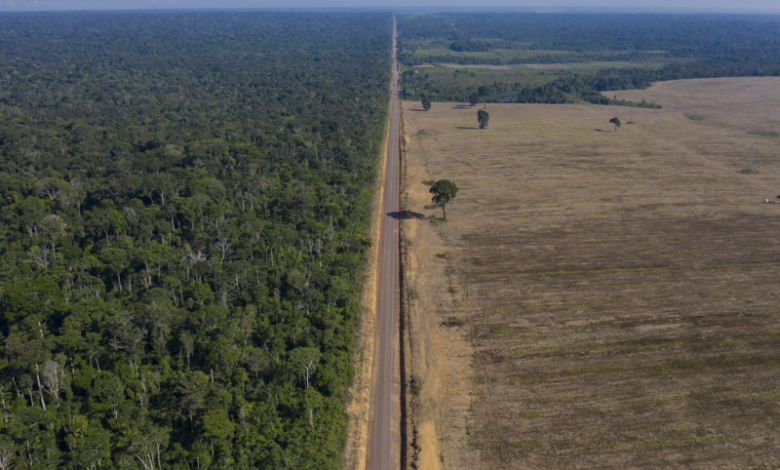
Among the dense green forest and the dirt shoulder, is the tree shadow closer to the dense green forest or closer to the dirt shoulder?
the dirt shoulder

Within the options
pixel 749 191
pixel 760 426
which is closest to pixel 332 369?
pixel 760 426

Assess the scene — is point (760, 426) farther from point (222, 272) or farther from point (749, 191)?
point (749, 191)

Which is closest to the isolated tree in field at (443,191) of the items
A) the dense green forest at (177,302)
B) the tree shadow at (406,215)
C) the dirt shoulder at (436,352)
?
the dirt shoulder at (436,352)

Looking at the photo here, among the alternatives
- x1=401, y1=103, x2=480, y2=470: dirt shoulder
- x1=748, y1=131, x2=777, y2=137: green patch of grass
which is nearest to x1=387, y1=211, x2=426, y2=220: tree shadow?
x1=401, y1=103, x2=480, y2=470: dirt shoulder

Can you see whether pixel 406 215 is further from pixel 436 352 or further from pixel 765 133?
pixel 765 133

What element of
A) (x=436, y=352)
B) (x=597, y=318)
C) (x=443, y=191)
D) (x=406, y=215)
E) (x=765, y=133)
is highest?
(x=765, y=133)

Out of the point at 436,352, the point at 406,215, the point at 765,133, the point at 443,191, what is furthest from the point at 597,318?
the point at 765,133

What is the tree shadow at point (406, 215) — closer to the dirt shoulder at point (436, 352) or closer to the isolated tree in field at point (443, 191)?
the dirt shoulder at point (436, 352)
